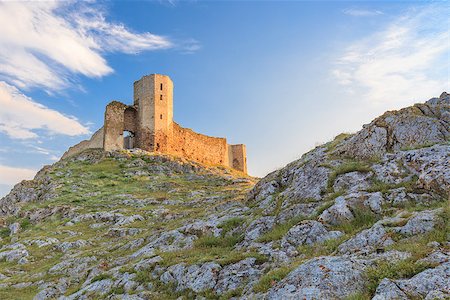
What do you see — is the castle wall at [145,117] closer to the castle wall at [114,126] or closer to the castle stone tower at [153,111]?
the castle stone tower at [153,111]

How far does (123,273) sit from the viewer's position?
12.7 metres

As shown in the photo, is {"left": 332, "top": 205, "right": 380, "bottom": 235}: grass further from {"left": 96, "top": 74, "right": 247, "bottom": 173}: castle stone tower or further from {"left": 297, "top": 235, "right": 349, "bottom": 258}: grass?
{"left": 96, "top": 74, "right": 247, "bottom": 173}: castle stone tower

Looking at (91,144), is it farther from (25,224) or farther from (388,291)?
(388,291)

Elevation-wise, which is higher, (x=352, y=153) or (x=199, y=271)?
(x=352, y=153)

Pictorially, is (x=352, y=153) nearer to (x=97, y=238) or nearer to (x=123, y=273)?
(x=123, y=273)

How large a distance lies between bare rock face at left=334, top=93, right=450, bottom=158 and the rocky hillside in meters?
0.04

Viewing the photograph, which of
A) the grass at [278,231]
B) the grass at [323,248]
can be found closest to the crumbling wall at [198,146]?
the grass at [278,231]

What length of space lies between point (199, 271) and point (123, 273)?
3.64 meters

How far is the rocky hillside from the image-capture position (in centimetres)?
723

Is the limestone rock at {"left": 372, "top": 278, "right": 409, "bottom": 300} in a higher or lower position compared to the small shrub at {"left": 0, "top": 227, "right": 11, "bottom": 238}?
lower

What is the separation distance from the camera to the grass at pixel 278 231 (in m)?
11.6

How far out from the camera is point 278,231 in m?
11.9

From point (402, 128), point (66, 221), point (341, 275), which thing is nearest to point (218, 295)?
point (341, 275)

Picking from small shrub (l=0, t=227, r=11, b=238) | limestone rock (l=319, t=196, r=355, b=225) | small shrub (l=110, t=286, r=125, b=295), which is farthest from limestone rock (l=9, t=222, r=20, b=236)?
limestone rock (l=319, t=196, r=355, b=225)
